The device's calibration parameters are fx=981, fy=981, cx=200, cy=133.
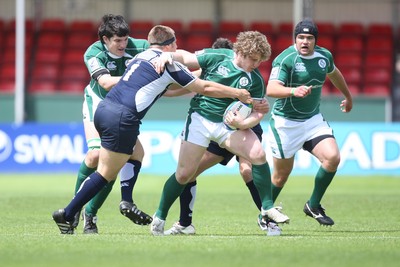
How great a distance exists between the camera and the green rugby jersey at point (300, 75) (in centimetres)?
1183

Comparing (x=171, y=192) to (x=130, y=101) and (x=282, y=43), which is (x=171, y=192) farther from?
(x=282, y=43)

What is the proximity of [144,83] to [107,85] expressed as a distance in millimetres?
878

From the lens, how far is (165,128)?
21.9m

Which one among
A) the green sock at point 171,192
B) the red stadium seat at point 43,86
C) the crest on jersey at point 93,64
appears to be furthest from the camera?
the red stadium seat at point 43,86

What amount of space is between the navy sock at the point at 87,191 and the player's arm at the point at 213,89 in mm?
1351

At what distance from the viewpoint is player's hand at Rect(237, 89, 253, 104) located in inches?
402

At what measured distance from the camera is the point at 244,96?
1024cm

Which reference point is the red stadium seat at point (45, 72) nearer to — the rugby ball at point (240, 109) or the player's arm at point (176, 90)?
the player's arm at point (176, 90)

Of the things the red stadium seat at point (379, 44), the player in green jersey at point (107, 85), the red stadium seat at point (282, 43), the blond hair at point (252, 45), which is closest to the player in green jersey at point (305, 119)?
the blond hair at point (252, 45)

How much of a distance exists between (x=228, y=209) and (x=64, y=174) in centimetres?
833

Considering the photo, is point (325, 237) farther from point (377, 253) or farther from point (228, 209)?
point (228, 209)

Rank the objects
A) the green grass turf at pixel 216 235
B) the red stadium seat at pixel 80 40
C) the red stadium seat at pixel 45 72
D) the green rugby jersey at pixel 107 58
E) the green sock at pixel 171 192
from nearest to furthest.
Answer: the green grass turf at pixel 216 235 → the green sock at pixel 171 192 → the green rugby jersey at pixel 107 58 → the red stadium seat at pixel 45 72 → the red stadium seat at pixel 80 40

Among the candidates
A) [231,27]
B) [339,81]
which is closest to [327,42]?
[231,27]

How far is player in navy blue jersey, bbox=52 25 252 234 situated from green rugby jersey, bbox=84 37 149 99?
1.05 m
